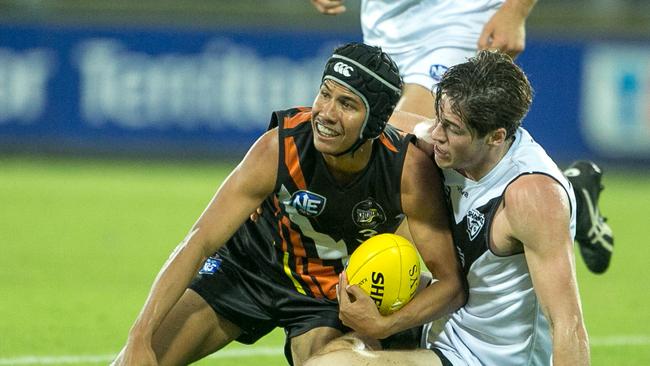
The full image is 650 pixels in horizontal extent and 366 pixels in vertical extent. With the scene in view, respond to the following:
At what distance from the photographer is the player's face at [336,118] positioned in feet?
15.7

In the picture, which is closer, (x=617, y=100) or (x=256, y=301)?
(x=256, y=301)

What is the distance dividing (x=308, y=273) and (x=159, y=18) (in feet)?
32.0

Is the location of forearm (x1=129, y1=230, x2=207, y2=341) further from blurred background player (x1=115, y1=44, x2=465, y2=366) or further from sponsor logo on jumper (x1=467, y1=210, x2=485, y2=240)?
sponsor logo on jumper (x1=467, y1=210, x2=485, y2=240)

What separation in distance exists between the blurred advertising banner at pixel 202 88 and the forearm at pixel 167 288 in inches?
380

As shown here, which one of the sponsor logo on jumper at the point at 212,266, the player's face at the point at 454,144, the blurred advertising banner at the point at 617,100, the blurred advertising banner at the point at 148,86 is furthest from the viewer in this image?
the blurred advertising banner at the point at 617,100

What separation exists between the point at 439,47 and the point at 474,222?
81.9 inches

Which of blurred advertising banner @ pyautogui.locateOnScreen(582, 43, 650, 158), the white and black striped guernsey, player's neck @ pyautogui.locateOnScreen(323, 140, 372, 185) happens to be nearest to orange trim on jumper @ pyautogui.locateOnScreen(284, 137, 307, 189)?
player's neck @ pyautogui.locateOnScreen(323, 140, 372, 185)

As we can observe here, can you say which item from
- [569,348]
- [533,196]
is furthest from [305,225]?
[569,348]

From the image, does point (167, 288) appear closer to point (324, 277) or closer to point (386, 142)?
point (324, 277)

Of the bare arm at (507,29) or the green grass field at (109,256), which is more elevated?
the bare arm at (507,29)

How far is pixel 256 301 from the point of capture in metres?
5.42

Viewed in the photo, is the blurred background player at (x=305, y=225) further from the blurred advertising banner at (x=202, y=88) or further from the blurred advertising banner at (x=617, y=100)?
the blurred advertising banner at (x=617, y=100)

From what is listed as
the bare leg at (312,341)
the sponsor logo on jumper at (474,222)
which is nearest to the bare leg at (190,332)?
the bare leg at (312,341)

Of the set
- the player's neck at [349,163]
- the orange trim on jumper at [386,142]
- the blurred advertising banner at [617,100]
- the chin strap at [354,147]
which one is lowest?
the blurred advertising banner at [617,100]
